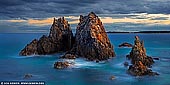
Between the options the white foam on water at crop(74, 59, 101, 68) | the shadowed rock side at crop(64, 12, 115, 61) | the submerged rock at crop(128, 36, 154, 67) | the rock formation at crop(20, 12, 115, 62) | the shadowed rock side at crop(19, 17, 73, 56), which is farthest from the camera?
the shadowed rock side at crop(19, 17, 73, 56)

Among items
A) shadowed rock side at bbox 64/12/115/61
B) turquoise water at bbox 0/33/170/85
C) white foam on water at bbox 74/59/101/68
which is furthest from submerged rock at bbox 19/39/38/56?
white foam on water at bbox 74/59/101/68

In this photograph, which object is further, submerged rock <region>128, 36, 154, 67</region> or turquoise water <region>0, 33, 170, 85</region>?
submerged rock <region>128, 36, 154, 67</region>

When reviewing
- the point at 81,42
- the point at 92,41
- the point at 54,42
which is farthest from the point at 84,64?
the point at 54,42

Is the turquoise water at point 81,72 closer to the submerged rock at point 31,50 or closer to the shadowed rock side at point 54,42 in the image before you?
the submerged rock at point 31,50

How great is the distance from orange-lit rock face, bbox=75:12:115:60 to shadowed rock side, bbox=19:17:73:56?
10.0 metres

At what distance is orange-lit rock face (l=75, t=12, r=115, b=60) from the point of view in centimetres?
8525

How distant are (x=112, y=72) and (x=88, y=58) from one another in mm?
16923

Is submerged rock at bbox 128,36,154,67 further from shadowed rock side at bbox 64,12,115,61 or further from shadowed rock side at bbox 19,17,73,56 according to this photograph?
shadowed rock side at bbox 19,17,73,56

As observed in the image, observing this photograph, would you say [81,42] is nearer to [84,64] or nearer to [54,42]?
[84,64]

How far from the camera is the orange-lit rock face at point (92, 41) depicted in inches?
3356

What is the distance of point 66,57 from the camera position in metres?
87.0

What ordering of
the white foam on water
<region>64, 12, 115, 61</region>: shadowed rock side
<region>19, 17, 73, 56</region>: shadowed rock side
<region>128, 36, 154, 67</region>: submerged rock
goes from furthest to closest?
<region>19, 17, 73, 56</region>: shadowed rock side, <region>64, 12, 115, 61</region>: shadowed rock side, the white foam on water, <region>128, 36, 154, 67</region>: submerged rock

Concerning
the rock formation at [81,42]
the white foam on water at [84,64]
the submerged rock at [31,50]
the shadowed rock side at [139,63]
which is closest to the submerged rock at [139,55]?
the shadowed rock side at [139,63]

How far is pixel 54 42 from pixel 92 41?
19.5m
